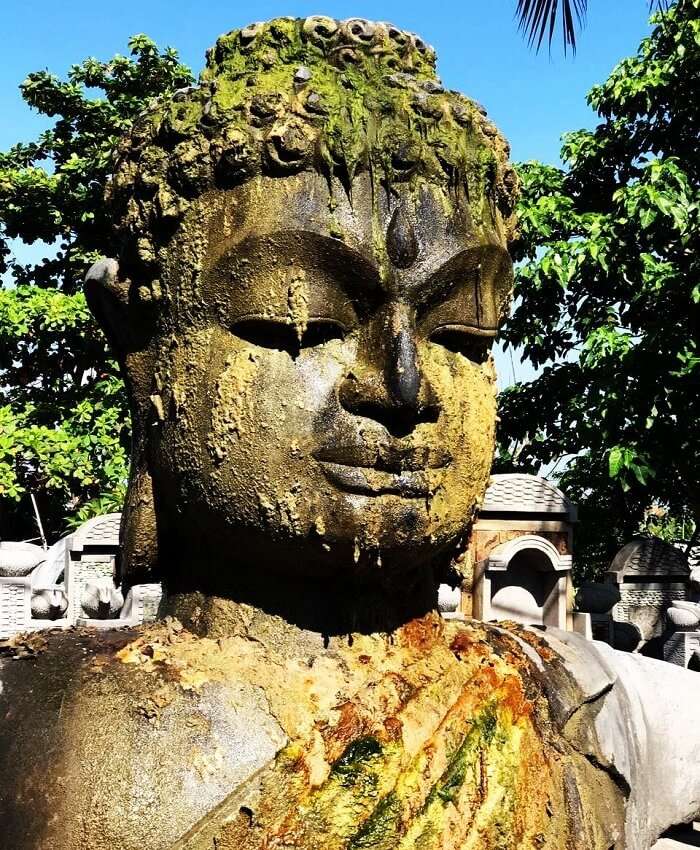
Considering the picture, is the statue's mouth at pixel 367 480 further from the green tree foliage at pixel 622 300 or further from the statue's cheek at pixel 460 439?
the green tree foliage at pixel 622 300

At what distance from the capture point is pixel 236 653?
176 cm

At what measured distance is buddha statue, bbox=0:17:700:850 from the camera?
1.58 m

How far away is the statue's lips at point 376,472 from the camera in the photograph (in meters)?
1.68

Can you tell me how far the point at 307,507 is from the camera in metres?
1.68

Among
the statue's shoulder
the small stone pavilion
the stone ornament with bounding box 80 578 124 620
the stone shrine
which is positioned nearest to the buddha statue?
the statue's shoulder

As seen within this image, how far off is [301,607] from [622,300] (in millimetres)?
7819

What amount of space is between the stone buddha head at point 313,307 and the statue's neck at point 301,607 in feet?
0.10

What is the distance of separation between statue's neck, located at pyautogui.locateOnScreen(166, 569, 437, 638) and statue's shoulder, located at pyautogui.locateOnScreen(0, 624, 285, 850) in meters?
0.10

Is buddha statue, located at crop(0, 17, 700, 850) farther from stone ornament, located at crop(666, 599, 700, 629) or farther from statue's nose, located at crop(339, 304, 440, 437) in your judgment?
stone ornament, located at crop(666, 599, 700, 629)

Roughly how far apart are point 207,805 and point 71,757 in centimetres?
24

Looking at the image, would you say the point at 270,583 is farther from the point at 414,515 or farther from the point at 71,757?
the point at 71,757

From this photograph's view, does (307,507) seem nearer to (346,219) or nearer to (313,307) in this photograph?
(313,307)

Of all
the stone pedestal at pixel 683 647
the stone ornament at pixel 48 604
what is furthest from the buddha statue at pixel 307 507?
the stone pedestal at pixel 683 647

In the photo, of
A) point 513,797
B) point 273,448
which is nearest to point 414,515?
point 273,448
